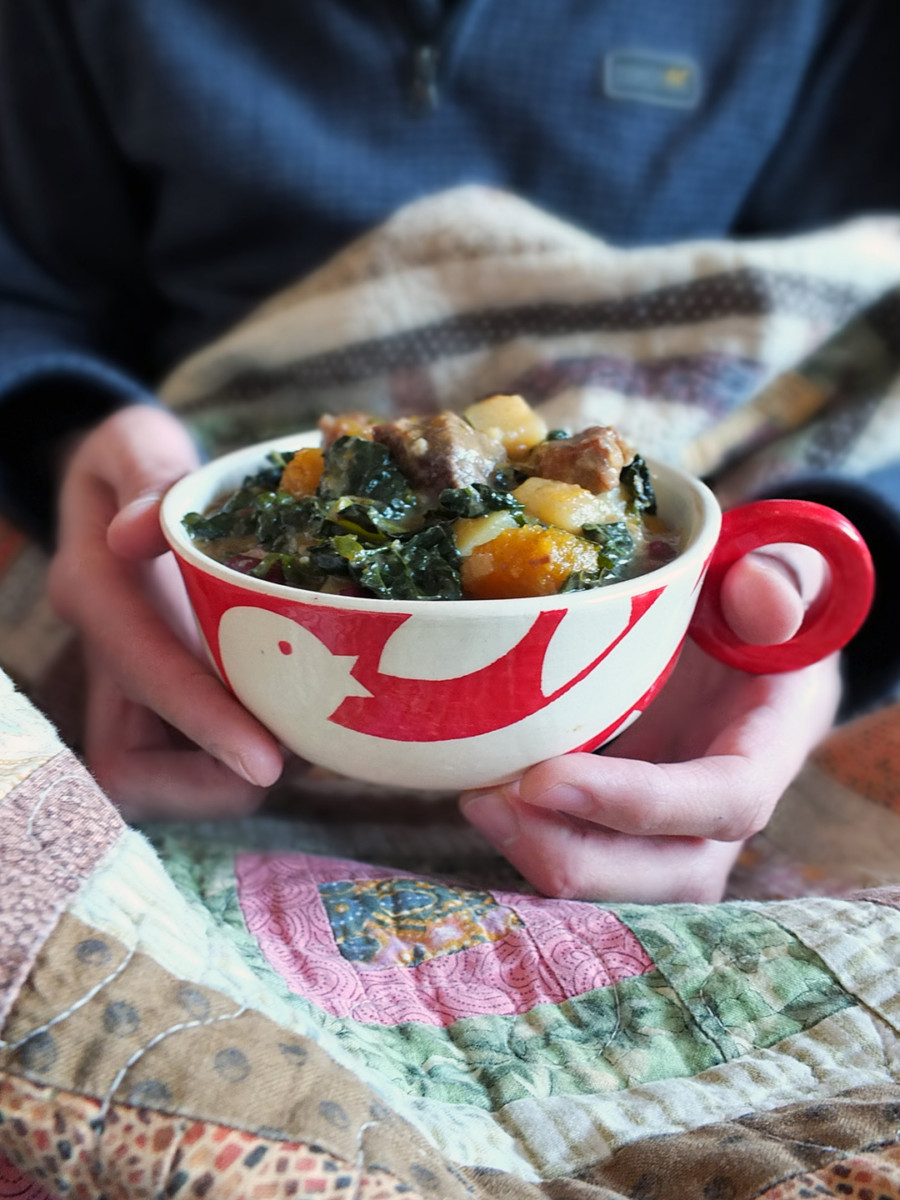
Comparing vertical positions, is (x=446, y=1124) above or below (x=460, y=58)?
below

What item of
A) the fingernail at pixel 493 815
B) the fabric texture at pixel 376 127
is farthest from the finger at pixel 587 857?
the fabric texture at pixel 376 127

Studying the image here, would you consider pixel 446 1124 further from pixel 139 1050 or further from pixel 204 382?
pixel 204 382

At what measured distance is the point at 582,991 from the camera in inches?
17.9

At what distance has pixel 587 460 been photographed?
51cm

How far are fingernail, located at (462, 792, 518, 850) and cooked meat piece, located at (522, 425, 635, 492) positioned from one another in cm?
18

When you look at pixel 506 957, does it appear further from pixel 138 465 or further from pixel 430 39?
pixel 430 39

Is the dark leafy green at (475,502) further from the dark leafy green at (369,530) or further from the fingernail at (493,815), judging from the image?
the fingernail at (493,815)

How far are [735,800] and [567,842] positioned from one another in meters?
0.10

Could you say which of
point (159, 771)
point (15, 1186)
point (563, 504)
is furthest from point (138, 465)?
point (15, 1186)

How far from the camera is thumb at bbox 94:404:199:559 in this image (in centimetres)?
57

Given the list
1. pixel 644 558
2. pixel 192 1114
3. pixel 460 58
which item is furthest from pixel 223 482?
pixel 460 58

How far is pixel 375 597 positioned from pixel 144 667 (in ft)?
0.63

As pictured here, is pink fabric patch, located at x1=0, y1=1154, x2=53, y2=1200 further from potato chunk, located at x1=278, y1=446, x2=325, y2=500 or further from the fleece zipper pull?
the fleece zipper pull

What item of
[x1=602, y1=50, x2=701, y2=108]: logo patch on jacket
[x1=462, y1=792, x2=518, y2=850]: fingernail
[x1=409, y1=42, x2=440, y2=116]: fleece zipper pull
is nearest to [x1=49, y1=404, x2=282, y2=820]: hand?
[x1=462, y1=792, x2=518, y2=850]: fingernail
